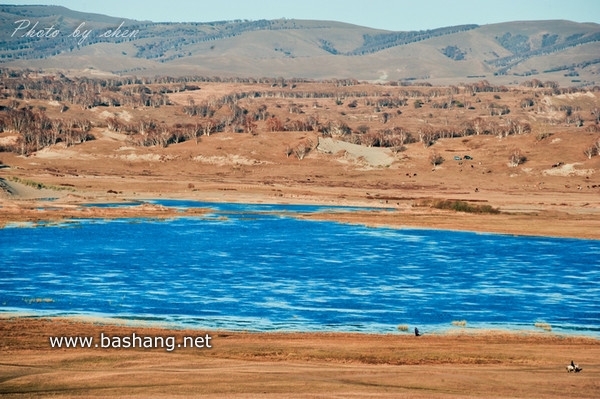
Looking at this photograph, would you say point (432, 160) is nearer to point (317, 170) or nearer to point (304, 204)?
point (317, 170)

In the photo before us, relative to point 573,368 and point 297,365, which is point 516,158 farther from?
point 297,365

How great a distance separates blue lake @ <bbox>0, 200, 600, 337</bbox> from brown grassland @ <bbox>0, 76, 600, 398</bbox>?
414 centimetres

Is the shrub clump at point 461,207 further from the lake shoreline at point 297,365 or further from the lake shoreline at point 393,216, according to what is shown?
the lake shoreline at point 297,365

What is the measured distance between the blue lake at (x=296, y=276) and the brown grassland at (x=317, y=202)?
4.14 meters

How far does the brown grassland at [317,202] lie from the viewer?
1211 inches

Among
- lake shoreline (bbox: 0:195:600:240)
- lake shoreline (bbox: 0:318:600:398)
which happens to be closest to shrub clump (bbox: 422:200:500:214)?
lake shoreline (bbox: 0:195:600:240)

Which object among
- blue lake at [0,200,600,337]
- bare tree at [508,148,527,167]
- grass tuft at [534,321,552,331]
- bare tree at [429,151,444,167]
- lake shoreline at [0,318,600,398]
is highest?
lake shoreline at [0,318,600,398]

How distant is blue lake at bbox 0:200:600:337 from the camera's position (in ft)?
152

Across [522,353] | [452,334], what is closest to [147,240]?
[452,334]

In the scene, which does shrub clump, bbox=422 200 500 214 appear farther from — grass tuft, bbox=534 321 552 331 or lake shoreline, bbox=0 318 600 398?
A: lake shoreline, bbox=0 318 600 398

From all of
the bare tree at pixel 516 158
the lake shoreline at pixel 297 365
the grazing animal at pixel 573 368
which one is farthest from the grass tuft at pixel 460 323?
the bare tree at pixel 516 158

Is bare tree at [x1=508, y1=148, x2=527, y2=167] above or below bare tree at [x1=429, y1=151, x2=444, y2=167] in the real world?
above

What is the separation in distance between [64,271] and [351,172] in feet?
259

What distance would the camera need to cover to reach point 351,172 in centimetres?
13425
